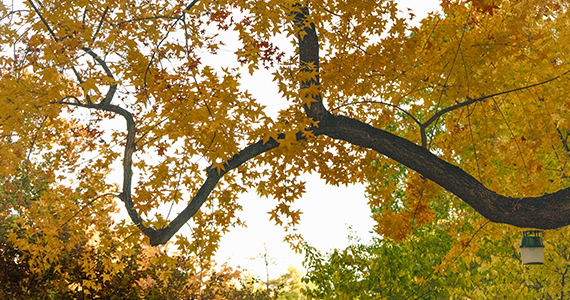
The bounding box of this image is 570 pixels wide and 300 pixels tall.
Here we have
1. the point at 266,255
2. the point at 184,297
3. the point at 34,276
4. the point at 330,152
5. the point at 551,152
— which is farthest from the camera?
the point at 266,255

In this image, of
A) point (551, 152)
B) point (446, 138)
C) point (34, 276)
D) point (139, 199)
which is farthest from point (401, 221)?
point (34, 276)

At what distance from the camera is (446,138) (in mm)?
7387

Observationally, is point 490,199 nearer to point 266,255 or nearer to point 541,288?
point 541,288

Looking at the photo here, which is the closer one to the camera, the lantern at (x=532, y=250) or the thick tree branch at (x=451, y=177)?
the thick tree branch at (x=451, y=177)

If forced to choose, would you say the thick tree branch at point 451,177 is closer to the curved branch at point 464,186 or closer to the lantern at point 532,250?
the curved branch at point 464,186

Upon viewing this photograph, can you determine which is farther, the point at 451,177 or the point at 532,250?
→ the point at 532,250

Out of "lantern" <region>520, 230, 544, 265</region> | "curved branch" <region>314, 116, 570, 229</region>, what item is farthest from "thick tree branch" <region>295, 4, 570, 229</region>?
"lantern" <region>520, 230, 544, 265</region>

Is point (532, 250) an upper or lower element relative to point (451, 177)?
lower

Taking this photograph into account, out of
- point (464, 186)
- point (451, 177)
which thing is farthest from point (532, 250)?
point (451, 177)

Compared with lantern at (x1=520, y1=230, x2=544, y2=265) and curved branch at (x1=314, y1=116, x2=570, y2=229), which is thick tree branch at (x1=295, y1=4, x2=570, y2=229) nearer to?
curved branch at (x1=314, y1=116, x2=570, y2=229)

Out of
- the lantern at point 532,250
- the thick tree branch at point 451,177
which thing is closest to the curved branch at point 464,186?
the thick tree branch at point 451,177

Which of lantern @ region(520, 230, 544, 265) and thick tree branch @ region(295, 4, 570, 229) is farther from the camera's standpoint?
lantern @ region(520, 230, 544, 265)

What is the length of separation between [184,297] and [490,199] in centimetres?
912

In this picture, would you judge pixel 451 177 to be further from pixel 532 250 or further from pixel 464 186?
pixel 532 250
